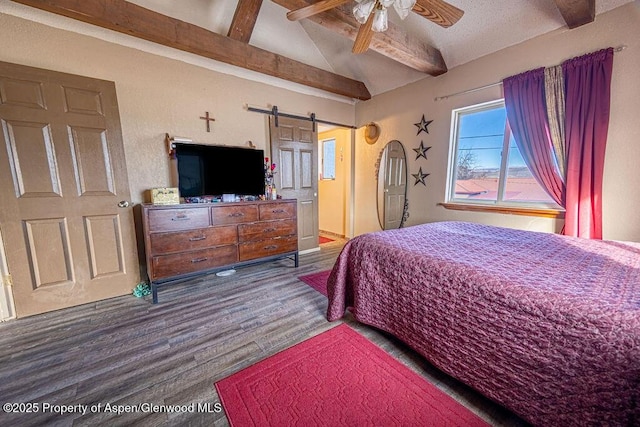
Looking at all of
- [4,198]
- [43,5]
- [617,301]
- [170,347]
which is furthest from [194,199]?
[617,301]

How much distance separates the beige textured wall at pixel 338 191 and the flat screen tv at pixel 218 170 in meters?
A: 2.07

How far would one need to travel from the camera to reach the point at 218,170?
276cm

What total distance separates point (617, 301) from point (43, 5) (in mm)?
3845

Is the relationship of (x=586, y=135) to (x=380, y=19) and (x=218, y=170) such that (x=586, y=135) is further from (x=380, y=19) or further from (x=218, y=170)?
(x=218, y=170)

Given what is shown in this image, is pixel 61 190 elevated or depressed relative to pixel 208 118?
depressed

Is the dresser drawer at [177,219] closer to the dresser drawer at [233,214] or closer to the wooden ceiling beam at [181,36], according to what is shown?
the dresser drawer at [233,214]

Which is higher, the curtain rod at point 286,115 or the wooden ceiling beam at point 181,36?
the wooden ceiling beam at point 181,36

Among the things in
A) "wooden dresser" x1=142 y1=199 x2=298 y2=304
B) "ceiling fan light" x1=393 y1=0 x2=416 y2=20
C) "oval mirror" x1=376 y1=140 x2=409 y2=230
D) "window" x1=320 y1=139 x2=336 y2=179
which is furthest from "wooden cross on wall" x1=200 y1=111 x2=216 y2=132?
"window" x1=320 y1=139 x2=336 y2=179

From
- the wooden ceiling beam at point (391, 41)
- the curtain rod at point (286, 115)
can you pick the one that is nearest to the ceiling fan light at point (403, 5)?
the wooden ceiling beam at point (391, 41)

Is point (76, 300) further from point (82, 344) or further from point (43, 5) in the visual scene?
point (43, 5)

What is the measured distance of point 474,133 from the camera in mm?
2949

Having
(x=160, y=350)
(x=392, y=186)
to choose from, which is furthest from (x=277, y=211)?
(x=392, y=186)

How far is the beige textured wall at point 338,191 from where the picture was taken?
183 inches

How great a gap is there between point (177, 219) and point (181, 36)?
71.1 inches
